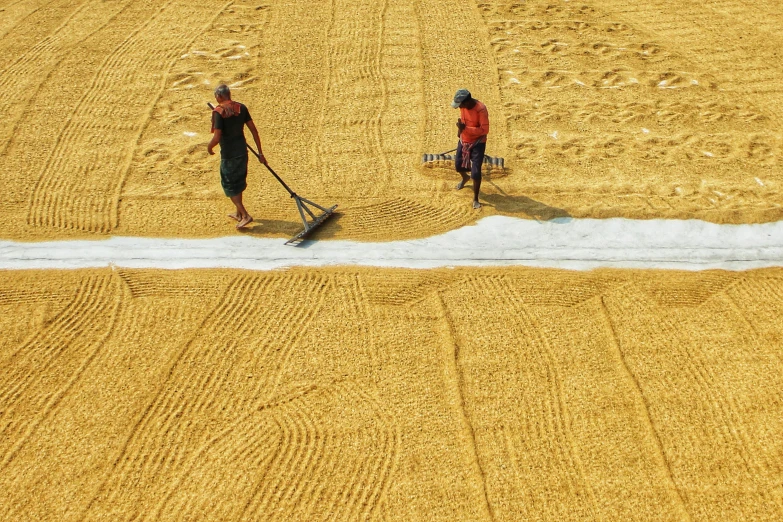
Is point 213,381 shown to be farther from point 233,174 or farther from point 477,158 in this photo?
point 477,158

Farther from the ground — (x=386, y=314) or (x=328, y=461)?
(x=386, y=314)

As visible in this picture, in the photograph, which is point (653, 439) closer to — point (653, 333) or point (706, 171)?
point (653, 333)

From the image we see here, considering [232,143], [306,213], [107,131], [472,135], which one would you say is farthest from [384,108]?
[107,131]

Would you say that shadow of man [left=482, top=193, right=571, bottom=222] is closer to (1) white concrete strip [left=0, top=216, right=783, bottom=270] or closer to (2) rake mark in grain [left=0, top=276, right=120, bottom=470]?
(1) white concrete strip [left=0, top=216, right=783, bottom=270]

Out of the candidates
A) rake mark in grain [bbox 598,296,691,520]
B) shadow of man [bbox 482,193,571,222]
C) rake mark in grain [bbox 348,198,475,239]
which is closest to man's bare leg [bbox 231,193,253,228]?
rake mark in grain [bbox 348,198,475,239]

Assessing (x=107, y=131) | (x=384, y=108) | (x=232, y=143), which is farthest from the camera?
(x=384, y=108)
